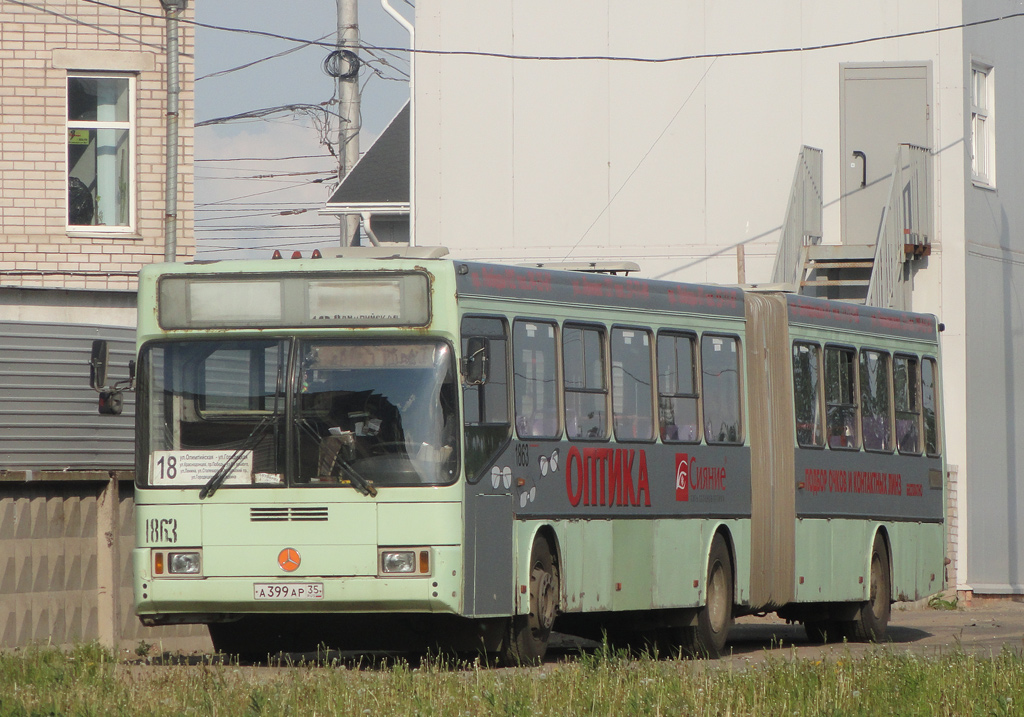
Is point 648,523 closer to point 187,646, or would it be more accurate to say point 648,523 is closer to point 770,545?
point 770,545

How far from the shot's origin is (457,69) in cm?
2784

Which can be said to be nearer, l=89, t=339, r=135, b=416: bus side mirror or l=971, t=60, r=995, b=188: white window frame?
l=89, t=339, r=135, b=416: bus side mirror

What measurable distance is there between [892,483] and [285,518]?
7.65 meters

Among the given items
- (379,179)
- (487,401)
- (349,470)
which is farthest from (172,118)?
(379,179)

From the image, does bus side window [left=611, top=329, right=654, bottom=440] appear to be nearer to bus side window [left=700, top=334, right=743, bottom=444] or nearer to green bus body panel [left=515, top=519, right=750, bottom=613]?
green bus body panel [left=515, top=519, right=750, bottom=613]

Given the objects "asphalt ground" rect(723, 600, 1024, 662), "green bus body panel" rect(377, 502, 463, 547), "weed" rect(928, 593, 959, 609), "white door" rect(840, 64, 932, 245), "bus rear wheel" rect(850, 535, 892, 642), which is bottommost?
"weed" rect(928, 593, 959, 609)

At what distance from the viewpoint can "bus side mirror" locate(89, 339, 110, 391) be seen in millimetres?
12758

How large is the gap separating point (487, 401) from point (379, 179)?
65.7 feet

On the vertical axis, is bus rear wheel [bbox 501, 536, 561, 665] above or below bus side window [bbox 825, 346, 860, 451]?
below

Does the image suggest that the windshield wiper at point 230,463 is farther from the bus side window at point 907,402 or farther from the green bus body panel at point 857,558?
the bus side window at point 907,402

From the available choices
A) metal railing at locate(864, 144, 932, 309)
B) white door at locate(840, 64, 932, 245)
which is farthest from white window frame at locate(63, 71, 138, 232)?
white door at locate(840, 64, 932, 245)

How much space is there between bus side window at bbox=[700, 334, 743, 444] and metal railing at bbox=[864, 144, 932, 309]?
26.7ft

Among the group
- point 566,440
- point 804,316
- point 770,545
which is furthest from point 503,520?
point 804,316

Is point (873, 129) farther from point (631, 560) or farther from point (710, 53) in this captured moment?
point (631, 560)
